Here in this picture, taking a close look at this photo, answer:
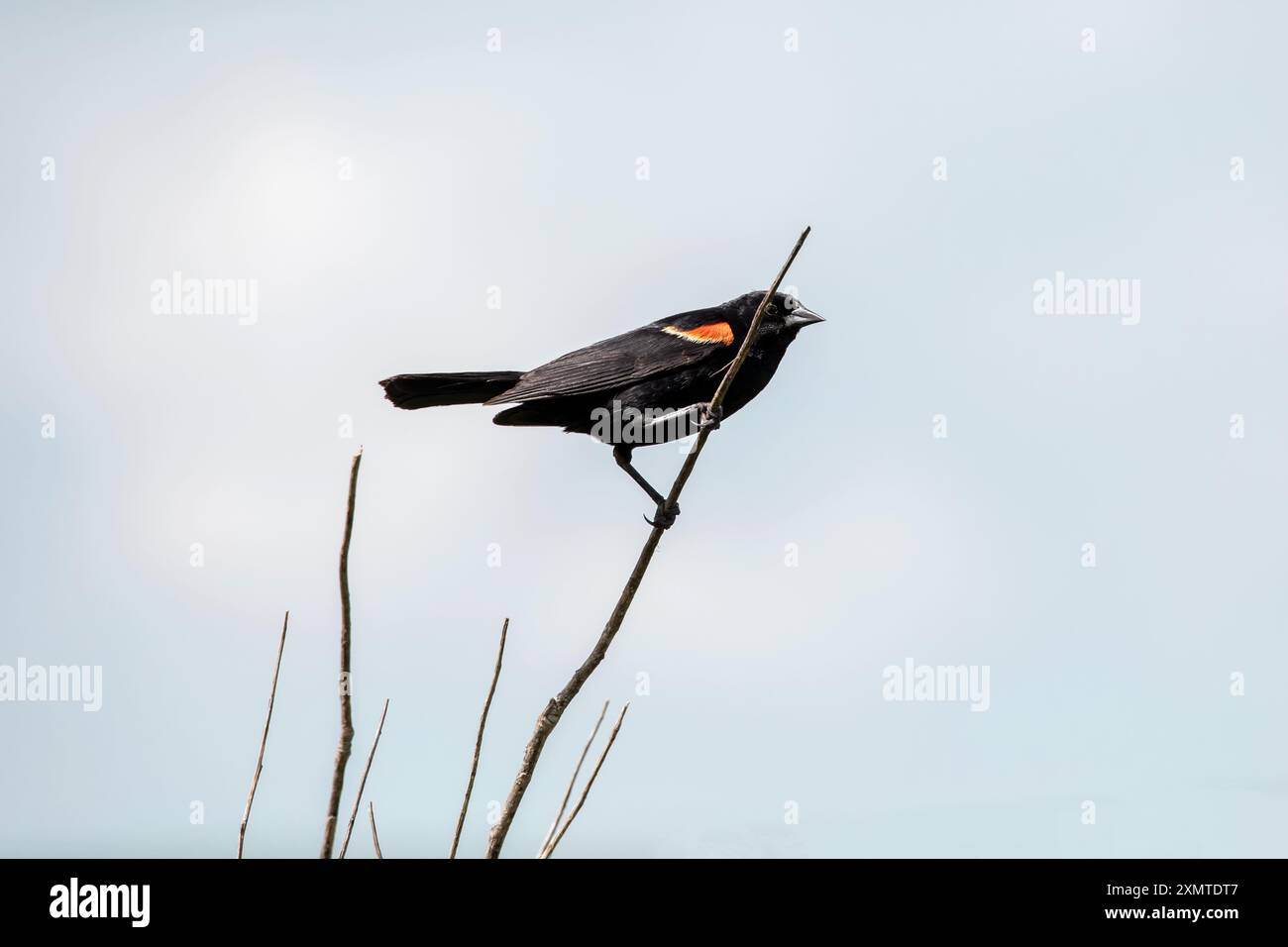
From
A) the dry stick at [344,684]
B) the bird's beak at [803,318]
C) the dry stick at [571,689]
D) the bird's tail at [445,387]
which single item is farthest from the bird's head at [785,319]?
the dry stick at [344,684]

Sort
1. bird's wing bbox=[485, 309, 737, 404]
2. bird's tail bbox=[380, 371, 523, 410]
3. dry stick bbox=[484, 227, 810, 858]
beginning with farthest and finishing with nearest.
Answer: bird's wing bbox=[485, 309, 737, 404], bird's tail bbox=[380, 371, 523, 410], dry stick bbox=[484, 227, 810, 858]

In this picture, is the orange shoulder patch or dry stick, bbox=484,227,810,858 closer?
dry stick, bbox=484,227,810,858

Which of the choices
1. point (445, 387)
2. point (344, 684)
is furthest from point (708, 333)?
point (344, 684)


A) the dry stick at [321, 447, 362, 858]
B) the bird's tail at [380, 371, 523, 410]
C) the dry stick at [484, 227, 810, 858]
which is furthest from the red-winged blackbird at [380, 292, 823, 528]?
the dry stick at [321, 447, 362, 858]

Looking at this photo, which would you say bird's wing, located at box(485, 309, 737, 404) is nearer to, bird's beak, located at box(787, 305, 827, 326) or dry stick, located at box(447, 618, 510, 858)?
bird's beak, located at box(787, 305, 827, 326)

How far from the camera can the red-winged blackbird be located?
6.09 meters

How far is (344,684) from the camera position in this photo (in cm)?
187

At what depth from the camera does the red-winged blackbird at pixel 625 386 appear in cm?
609

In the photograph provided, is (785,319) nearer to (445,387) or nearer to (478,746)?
(445,387)

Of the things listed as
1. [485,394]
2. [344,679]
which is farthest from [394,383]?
[344,679]

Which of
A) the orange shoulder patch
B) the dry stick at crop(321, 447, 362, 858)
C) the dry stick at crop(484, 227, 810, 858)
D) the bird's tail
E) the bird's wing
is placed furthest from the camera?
the orange shoulder patch

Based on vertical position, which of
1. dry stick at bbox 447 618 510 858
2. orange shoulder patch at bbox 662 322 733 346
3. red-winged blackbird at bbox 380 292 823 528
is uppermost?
orange shoulder patch at bbox 662 322 733 346

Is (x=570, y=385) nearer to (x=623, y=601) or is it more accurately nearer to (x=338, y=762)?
(x=623, y=601)

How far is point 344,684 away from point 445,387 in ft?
14.1
